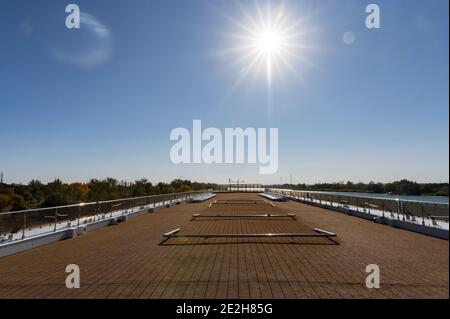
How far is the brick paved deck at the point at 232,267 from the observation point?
17.9 feet

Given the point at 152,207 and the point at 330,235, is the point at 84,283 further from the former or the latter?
the point at 152,207

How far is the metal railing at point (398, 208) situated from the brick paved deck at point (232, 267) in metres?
1.00

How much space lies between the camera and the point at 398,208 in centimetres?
1379

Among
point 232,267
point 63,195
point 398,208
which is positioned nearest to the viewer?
point 232,267

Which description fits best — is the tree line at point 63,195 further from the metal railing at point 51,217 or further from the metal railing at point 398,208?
the metal railing at point 398,208

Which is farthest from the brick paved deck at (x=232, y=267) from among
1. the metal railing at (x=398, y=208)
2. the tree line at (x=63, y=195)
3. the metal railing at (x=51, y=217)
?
the tree line at (x=63, y=195)

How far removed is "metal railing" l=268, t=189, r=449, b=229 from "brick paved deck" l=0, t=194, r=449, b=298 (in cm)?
100

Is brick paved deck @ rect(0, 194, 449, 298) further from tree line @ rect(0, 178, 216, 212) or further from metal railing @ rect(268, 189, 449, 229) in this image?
tree line @ rect(0, 178, 216, 212)

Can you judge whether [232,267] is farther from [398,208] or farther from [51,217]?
[398,208]

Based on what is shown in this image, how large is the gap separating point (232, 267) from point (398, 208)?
1000cm

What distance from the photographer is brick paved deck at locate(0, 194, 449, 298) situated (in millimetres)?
5453

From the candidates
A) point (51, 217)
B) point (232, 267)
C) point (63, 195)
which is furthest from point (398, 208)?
point (63, 195)
